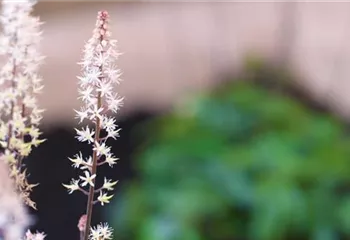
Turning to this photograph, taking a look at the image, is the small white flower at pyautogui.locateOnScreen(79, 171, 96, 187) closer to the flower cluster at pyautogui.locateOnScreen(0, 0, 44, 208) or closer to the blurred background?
the flower cluster at pyautogui.locateOnScreen(0, 0, 44, 208)

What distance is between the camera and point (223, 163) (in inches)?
44.3

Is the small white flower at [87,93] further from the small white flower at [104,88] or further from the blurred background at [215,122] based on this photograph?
the blurred background at [215,122]

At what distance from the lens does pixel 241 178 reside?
42.6 inches

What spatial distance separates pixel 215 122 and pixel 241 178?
8.0 inches

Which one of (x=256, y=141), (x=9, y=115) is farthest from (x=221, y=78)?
(x=9, y=115)

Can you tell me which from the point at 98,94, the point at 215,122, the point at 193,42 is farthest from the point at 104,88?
the point at 193,42

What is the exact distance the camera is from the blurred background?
1056 millimetres

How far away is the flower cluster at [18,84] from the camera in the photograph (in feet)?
0.49

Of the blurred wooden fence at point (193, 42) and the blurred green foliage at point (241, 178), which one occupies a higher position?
the blurred wooden fence at point (193, 42)

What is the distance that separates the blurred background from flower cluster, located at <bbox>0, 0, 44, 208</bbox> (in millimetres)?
476

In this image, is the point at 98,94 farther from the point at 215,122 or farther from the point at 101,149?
the point at 215,122

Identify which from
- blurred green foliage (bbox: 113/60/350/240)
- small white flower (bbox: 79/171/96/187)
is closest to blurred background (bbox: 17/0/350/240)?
blurred green foliage (bbox: 113/60/350/240)

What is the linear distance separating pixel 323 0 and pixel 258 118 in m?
0.68

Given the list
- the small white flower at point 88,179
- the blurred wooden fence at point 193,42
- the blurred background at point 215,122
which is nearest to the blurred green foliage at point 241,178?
the blurred background at point 215,122
